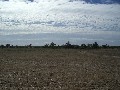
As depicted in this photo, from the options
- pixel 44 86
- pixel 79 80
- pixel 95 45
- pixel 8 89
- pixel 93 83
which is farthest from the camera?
pixel 95 45

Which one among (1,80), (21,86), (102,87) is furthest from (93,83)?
(1,80)

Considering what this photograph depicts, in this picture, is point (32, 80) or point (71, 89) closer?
point (71, 89)

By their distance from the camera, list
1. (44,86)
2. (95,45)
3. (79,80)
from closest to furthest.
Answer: (44,86), (79,80), (95,45)

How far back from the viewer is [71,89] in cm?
1516

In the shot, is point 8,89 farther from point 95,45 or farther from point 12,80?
point 95,45

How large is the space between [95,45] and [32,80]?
77.1 meters

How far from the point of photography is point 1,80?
17.6 metres

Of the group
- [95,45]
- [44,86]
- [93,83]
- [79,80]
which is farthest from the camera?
[95,45]

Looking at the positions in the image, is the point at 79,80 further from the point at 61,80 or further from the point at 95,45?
the point at 95,45

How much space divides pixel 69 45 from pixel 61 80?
7977cm

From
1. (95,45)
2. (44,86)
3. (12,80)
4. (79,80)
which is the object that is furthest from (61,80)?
(95,45)

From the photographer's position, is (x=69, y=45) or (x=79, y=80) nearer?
(x=79, y=80)

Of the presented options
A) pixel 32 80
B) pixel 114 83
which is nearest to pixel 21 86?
pixel 32 80

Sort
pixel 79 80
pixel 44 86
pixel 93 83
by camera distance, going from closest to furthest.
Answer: pixel 44 86
pixel 93 83
pixel 79 80
